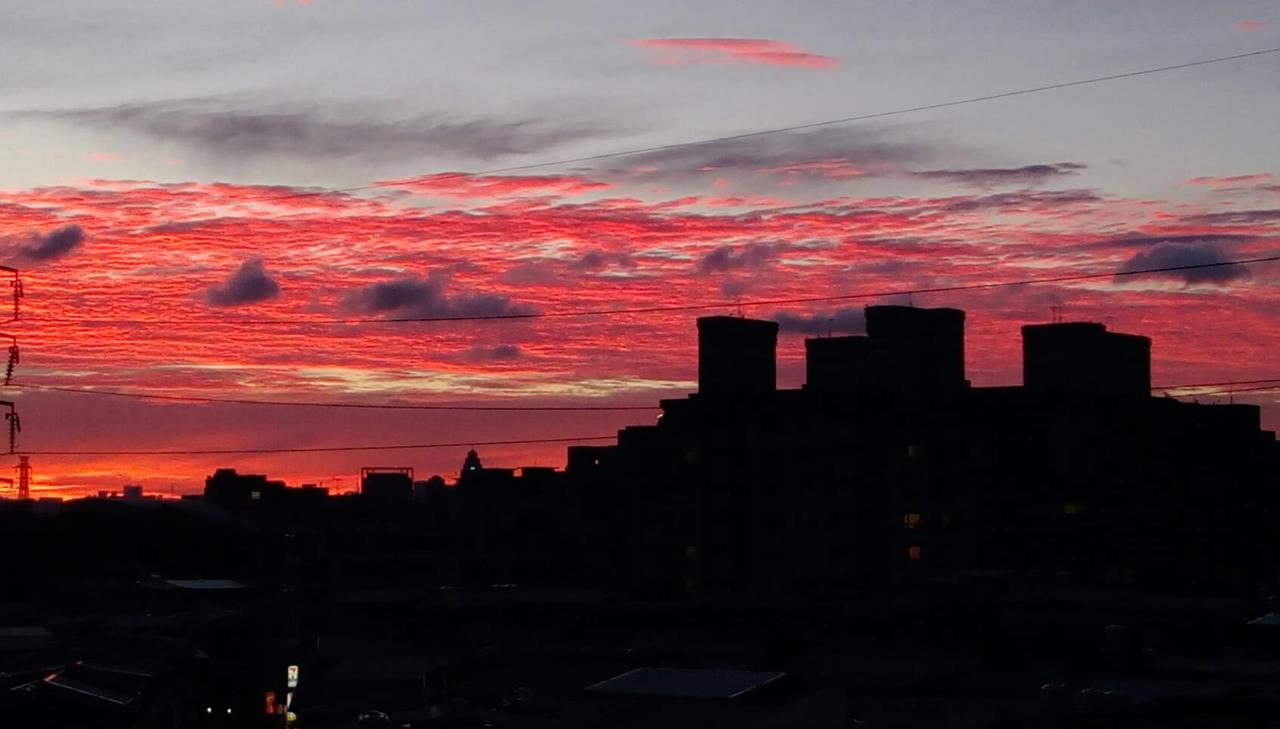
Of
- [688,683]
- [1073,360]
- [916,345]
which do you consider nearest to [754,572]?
[916,345]

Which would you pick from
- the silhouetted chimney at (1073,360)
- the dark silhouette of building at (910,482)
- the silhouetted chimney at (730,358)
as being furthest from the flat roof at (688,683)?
the silhouetted chimney at (1073,360)

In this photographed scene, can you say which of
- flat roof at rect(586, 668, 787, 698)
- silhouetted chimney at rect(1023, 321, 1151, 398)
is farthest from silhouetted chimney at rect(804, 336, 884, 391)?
flat roof at rect(586, 668, 787, 698)

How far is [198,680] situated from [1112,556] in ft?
245

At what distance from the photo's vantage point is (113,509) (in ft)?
450

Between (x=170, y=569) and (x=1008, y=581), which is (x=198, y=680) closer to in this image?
(x=1008, y=581)

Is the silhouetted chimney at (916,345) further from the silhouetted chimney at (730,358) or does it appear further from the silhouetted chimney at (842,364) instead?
Result: the silhouetted chimney at (730,358)

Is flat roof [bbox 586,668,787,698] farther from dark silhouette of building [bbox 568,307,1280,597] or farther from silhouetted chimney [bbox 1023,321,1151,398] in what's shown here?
silhouetted chimney [bbox 1023,321,1151,398]

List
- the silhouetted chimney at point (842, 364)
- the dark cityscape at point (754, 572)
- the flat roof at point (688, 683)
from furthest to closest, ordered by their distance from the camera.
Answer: the silhouetted chimney at point (842, 364), the dark cityscape at point (754, 572), the flat roof at point (688, 683)

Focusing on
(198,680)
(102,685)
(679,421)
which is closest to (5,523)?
(679,421)

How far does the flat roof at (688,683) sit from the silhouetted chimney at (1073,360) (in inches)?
3297

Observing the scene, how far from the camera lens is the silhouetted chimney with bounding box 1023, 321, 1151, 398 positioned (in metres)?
127

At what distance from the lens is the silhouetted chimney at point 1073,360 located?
127312mm

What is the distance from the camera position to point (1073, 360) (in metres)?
128

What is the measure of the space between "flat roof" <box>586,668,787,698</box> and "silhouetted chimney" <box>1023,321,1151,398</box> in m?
83.7
